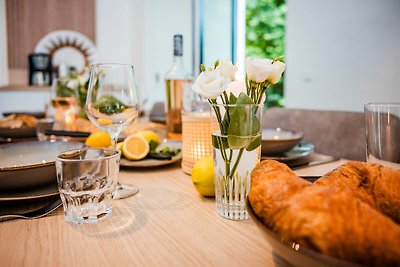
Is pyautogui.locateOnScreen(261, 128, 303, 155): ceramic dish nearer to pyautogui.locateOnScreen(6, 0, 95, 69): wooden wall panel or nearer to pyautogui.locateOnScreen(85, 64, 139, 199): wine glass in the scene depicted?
pyautogui.locateOnScreen(85, 64, 139, 199): wine glass

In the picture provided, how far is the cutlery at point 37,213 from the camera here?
529mm

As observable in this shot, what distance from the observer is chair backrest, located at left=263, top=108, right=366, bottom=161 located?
1.24m

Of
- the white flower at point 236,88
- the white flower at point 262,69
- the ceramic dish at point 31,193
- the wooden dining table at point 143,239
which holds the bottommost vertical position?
the wooden dining table at point 143,239

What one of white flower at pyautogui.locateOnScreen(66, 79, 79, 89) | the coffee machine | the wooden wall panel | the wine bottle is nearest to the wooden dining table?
the wine bottle

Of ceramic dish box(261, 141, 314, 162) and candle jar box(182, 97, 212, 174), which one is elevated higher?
candle jar box(182, 97, 212, 174)

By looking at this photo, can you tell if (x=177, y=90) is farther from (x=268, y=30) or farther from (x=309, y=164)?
(x=268, y=30)

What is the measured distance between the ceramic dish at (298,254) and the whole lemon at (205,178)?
0.29 meters

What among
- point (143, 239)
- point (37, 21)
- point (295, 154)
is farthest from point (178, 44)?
point (37, 21)

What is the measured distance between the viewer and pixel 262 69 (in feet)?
1.66

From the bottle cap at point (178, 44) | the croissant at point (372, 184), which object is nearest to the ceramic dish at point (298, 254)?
the croissant at point (372, 184)

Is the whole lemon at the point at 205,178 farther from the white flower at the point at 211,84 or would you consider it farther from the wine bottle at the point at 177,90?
the wine bottle at the point at 177,90

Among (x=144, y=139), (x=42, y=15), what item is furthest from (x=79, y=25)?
(x=144, y=139)

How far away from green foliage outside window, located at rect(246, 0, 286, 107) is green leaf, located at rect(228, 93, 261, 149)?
449cm

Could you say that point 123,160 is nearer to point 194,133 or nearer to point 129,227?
point 194,133
